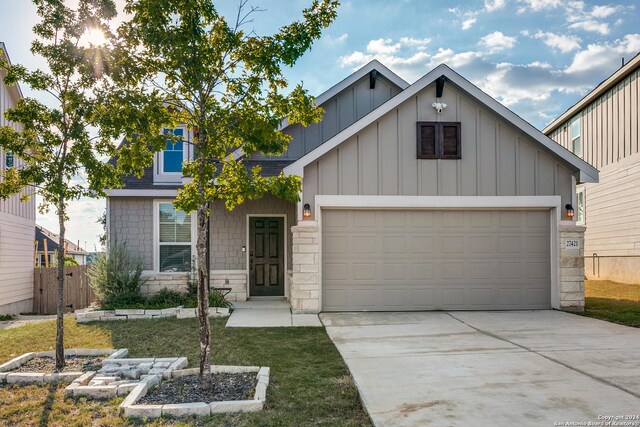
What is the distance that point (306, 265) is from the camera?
10.1 meters

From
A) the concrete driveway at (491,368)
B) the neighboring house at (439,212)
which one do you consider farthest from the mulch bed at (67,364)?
the neighboring house at (439,212)

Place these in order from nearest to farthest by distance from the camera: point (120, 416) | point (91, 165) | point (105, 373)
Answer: point (120, 416) → point (105, 373) → point (91, 165)

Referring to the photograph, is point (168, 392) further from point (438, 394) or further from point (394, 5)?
point (394, 5)

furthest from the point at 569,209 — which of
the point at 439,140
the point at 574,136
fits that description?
the point at 574,136

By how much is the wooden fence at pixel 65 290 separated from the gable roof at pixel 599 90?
16.6 m

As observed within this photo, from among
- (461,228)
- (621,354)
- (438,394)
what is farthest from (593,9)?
(438,394)

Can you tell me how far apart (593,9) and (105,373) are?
12735 millimetres

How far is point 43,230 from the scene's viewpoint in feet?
94.0

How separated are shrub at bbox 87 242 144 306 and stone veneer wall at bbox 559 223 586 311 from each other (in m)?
8.90

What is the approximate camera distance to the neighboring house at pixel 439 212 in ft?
33.6

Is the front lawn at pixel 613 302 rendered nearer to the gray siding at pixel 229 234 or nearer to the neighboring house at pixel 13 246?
the gray siding at pixel 229 234

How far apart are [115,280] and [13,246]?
621 cm

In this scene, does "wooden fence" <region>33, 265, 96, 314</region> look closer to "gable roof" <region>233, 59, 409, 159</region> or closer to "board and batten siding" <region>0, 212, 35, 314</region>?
"board and batten siding" <region>0, 212, 35, 314</region>

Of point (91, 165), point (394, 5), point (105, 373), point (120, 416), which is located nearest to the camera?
point (120, 416)
